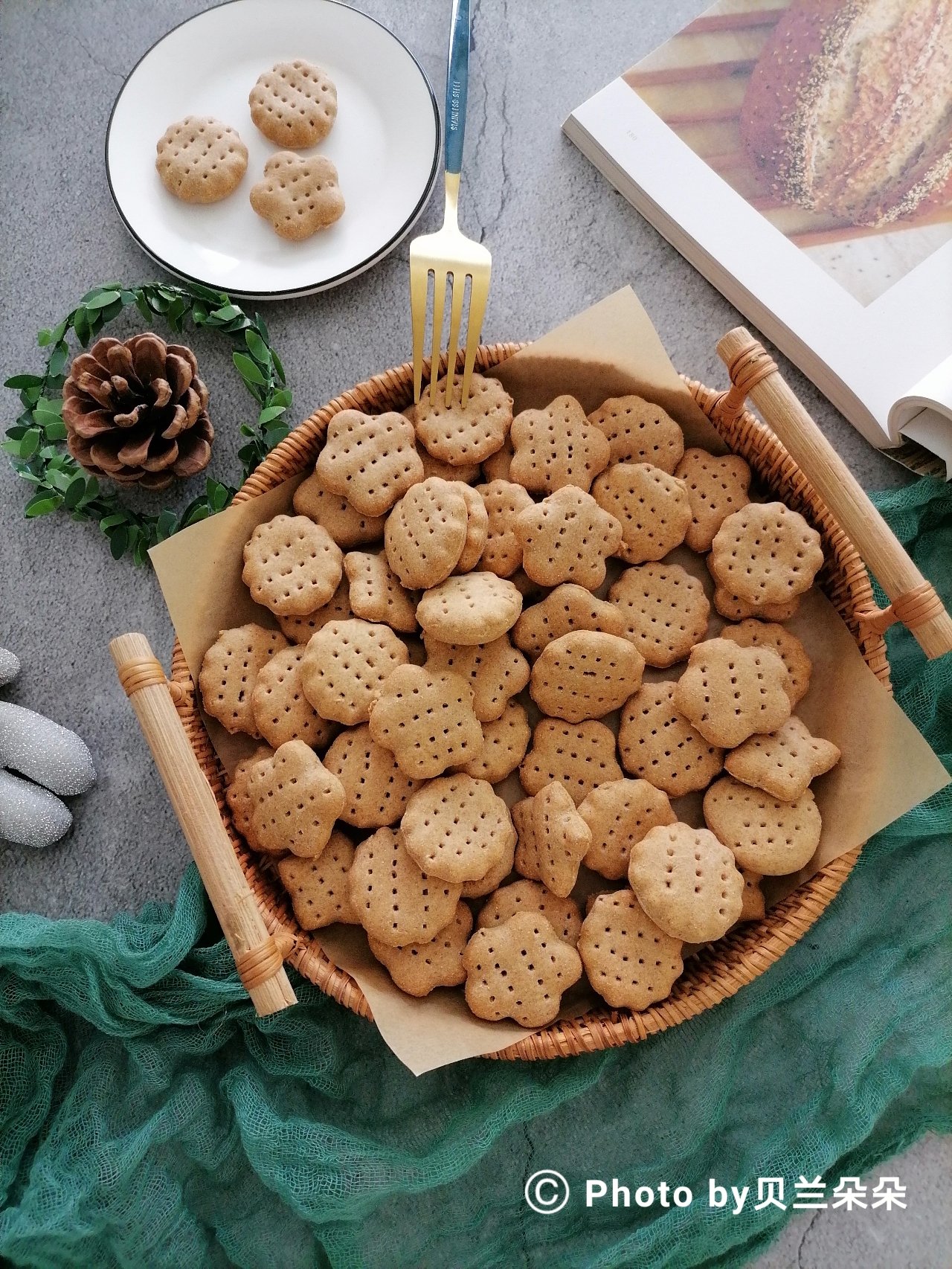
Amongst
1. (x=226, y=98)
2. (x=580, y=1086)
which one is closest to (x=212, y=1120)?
(x=580, y=1086)

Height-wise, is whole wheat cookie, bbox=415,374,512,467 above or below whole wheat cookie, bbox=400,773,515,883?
above

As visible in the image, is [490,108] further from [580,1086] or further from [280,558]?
[580,1086]

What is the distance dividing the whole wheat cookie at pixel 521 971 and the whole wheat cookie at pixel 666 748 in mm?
150

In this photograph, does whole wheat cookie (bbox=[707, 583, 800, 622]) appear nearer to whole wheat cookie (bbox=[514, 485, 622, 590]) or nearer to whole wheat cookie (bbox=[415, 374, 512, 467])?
whole wheat cookie (bbox=[514, 485, 622, 590])

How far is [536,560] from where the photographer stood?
0.85 meters

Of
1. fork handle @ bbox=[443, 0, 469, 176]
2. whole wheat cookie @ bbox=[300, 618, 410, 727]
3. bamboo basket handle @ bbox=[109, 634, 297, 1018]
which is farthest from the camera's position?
fork handle @ bbox=[443, 0, 469, 176]

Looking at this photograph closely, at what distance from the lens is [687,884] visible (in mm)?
789

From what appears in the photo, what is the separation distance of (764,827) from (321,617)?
40 cm

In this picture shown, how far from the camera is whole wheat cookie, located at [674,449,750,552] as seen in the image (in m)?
0.89

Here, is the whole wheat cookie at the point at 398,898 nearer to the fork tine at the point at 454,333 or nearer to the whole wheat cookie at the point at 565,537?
the whole wheat cookie at the point at 565,537

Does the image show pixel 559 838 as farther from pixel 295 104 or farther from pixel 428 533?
pixel 295 104

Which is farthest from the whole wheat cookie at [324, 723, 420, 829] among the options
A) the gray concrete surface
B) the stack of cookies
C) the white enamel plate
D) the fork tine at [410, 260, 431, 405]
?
the white enamel plate

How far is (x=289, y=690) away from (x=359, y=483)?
178 mm

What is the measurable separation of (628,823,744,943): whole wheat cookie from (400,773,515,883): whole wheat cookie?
4.3 inches
